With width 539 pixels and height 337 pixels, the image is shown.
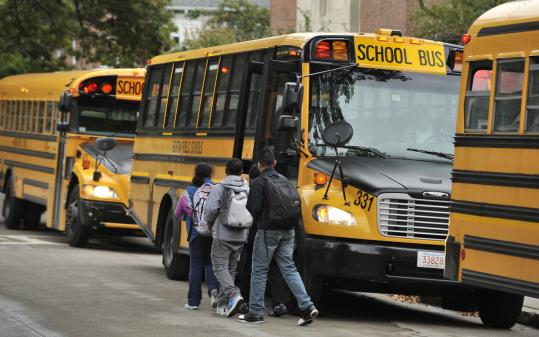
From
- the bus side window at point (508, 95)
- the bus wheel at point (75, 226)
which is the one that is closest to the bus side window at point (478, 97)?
the bus side window at point (508, 95)

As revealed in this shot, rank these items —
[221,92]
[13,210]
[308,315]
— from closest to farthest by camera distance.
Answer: [308,315]
[221,92]
[13,210]

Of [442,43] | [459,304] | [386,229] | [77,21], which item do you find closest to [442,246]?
[386,229]

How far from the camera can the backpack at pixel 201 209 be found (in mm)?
12859

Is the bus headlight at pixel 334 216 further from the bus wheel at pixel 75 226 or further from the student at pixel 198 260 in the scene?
the bus wheel at pixel 75 226

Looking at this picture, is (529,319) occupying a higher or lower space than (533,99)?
lower

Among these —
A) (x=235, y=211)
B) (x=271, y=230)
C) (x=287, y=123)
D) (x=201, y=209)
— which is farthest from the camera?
(x=201, y=209)

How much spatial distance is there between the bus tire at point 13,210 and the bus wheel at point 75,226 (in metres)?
3.68

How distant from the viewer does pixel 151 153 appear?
18062 millimetres

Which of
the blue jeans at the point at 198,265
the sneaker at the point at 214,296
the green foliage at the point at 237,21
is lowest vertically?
the sneaker at the point at 214,296

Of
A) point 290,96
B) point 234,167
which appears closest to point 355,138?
point 290,96

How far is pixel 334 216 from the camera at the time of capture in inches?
492

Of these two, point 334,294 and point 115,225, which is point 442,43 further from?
point 115,225

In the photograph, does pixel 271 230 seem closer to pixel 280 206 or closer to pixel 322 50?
pixel 280 206

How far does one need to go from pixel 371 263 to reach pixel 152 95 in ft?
22.7
